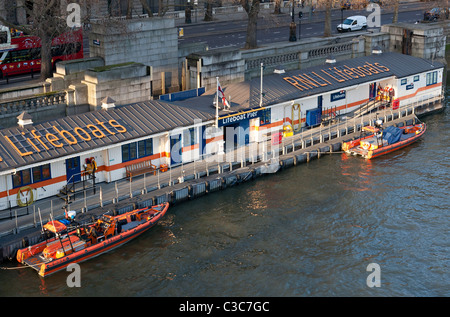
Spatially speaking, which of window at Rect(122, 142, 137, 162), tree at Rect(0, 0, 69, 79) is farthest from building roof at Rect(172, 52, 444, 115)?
tree at Rect(0, 0, 69, 79)

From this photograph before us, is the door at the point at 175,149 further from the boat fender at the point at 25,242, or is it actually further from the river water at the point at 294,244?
the boat fender at the point at 25,242

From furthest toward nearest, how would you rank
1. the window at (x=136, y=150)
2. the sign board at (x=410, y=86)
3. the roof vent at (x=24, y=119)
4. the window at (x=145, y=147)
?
the sign board at (x=410, y=86) < the window at (x=145, y=147) < the window at (x=136, y=150) < the roof vent at (x=24, y=119)

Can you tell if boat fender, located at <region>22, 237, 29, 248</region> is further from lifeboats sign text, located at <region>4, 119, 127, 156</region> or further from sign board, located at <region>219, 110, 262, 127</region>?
sign board, located at <region>219, 110, 262, 127</region>

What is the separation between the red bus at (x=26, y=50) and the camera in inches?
2384

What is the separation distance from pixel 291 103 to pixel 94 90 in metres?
17.2

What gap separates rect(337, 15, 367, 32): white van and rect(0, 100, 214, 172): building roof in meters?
44.0

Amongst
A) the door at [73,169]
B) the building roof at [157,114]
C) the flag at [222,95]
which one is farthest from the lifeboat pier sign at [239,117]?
the door at [73,169]

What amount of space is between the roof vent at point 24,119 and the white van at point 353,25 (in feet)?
180

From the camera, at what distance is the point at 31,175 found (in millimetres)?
44969

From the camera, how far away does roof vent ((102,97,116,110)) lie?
50.5 m
